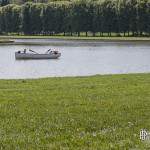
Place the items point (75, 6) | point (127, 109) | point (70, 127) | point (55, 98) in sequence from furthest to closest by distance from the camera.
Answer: point (75, 6) < point (55, 98) < point (127, 109) < point (70, 127)

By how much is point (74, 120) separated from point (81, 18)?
123m

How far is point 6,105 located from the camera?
1420 cm

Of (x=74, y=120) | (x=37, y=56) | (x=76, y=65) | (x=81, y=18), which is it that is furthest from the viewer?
(x=81, y=18)

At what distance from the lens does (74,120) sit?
1157cm

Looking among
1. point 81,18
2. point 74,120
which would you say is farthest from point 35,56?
point 81,18

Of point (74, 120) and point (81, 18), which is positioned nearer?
point (74, 120)

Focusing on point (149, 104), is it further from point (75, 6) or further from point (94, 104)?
point (75, 6)

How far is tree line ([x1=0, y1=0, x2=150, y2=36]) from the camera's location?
122 metres

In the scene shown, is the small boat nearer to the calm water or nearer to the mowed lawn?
the calm water

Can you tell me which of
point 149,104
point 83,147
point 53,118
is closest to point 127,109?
point 149,104

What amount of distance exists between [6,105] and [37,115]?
2.11 metres

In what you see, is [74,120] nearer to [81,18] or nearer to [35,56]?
[35,56]

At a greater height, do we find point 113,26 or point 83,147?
point 83,147

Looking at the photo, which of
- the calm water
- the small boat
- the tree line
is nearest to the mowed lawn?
the calm water
